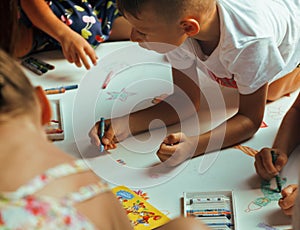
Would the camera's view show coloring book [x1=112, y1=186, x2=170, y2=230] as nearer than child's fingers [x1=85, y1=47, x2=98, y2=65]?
Yes

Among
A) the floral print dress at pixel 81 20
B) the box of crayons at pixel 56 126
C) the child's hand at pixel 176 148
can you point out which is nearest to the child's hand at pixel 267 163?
the child's hand at pixel 176 148

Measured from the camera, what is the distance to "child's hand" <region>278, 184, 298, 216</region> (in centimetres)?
88

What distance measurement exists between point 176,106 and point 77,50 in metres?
0.24

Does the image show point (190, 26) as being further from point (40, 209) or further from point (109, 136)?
point (40, 209)

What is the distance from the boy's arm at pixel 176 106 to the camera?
110 centimetres

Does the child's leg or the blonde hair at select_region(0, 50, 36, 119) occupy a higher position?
the blonde hair at select_region(0, 50, 36, 119)

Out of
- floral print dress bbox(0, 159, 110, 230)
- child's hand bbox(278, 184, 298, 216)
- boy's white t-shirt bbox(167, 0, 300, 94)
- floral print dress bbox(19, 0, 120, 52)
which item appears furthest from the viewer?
floral print dress bbox(19, 0, 120, 52)

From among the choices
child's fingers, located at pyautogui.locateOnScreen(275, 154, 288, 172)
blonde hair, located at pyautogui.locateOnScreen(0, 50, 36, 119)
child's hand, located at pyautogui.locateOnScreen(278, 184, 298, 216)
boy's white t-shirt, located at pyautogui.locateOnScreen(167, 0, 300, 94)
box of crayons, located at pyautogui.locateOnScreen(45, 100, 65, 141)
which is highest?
blonde hair, located at pyautogui.locateOnScreen(0, 50, 36, 119)

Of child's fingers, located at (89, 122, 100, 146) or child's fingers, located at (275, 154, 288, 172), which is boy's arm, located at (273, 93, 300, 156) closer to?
child's fingers, located at (275, 154, 288, 172)

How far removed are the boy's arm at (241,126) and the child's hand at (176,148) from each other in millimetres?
15

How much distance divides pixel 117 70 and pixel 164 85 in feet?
0.35

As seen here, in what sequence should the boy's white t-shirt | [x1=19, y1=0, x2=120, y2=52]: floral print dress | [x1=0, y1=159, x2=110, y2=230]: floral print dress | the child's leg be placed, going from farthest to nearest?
1. [x1=19, y1=0, x2=120, y2=52]: floral print dress
2. the child's leg
3. the boy's white t-shirt
4. [x1=0, y1=159, x2=110, y2=230]: floral print dress

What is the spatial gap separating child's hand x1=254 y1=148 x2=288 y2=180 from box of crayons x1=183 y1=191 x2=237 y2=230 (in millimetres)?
69

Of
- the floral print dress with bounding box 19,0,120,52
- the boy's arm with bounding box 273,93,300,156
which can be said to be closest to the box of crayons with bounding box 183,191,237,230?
the boy's arm with bounding box 273,93,300,156
